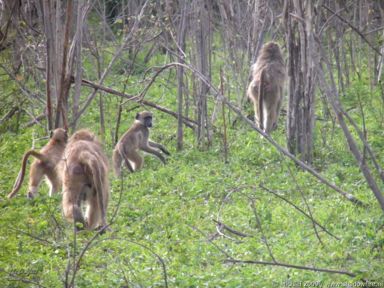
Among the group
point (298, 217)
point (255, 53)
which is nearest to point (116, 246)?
point (298, 217)

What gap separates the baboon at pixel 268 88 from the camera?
11164mm

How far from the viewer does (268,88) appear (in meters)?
11.2

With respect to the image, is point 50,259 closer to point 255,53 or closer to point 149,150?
point 149,150

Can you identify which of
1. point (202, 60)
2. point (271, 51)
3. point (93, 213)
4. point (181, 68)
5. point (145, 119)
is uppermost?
point (271, 51)

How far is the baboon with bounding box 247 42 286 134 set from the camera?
36.6ft

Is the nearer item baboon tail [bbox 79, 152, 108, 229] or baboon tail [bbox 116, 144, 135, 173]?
baboon tail [bbox 79, 152, 108, 229]

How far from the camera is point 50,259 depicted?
5965mm

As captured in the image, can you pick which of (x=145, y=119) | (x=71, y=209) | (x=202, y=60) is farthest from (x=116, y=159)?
(x=71, y=209)

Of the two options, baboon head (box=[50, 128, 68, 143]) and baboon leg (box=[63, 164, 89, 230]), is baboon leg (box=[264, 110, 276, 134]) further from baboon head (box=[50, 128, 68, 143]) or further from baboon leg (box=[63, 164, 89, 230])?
baboon leg (box=[63, 164, 89, 230])

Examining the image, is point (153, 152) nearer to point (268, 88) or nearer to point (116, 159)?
point (116, 159)

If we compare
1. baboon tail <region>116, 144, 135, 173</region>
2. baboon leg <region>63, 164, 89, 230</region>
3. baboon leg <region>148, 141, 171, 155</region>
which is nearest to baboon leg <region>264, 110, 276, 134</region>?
baboon leg <region>148, 141, 171, 155</region>

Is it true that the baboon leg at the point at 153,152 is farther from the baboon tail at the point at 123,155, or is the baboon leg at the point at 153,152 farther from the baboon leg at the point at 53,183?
the baboon leg at the point at 53,183

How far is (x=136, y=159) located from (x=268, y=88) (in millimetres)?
2815

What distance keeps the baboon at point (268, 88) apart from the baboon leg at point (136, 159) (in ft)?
7.49
